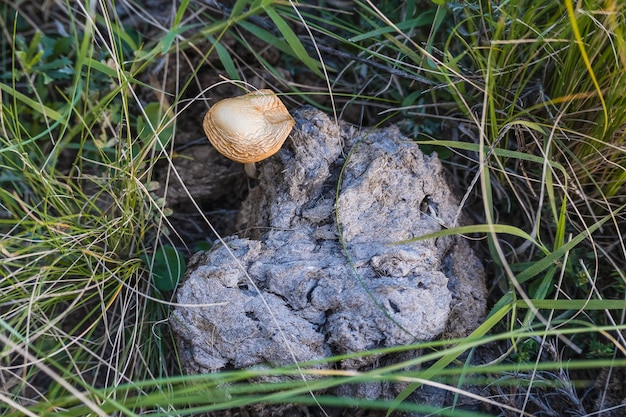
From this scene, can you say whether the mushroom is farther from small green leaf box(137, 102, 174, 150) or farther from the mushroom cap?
small green leaf box(137, 102, 174, 150)

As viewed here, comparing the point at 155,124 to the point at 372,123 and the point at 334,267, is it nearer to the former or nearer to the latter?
the point at 372,123

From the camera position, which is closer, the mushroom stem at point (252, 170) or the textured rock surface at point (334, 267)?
the textured rock surface at point (334, 267)

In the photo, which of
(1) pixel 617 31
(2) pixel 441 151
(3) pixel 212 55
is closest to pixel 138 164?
(3) pixel 212 55

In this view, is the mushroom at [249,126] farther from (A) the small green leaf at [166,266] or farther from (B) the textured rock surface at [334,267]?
(A) the small green leaf at [166,266]

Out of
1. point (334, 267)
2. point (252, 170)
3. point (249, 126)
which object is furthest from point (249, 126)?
point (334, 267)

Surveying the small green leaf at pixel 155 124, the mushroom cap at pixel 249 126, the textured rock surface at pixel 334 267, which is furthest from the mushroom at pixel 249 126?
the small green leaf at pixel 155 124

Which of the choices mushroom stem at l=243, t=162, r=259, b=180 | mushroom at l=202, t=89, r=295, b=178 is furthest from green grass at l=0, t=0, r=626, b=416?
mushroom stem at l=243, t=162, r=259, b=180

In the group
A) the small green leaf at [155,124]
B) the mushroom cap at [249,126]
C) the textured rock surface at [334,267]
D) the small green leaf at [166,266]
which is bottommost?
the small green leaf at [166,266]
